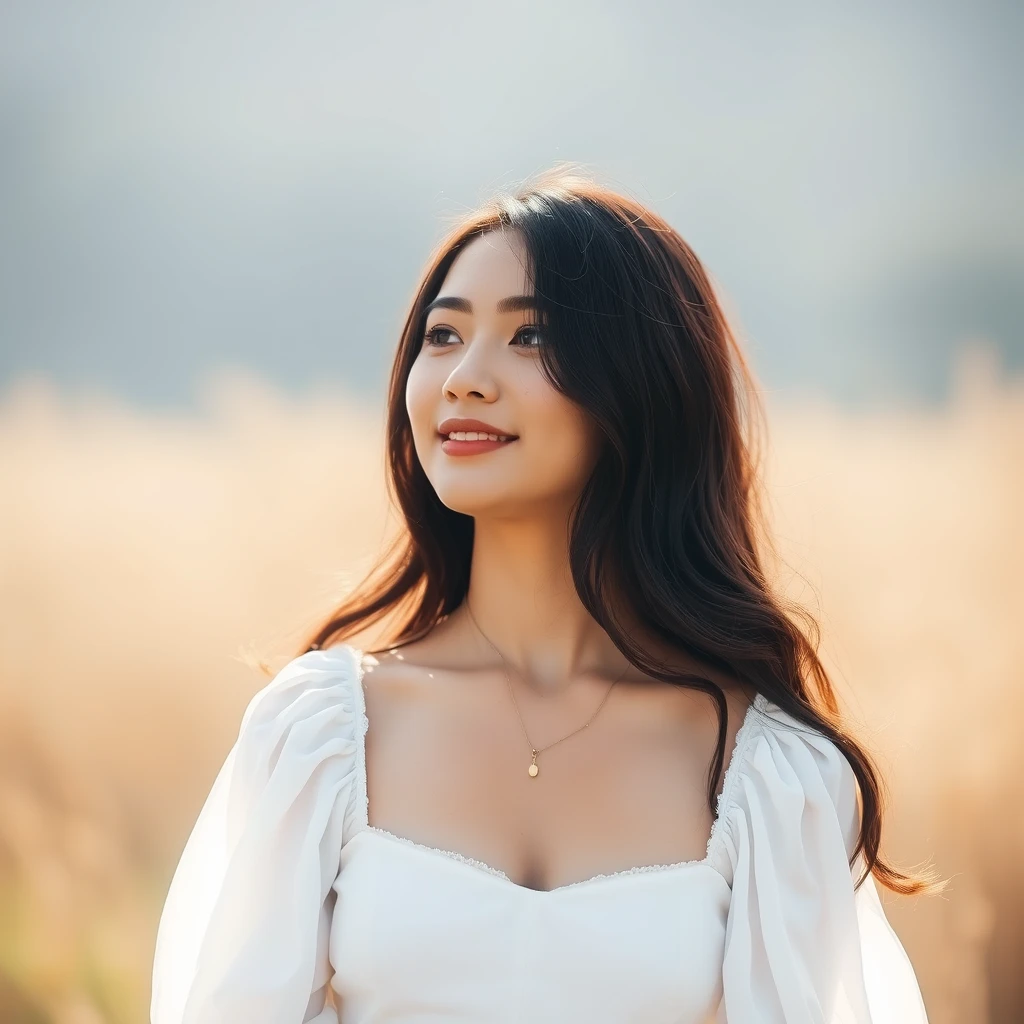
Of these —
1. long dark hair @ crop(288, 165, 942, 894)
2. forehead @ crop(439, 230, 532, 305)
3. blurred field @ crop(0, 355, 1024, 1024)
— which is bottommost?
blurred field @ crop(0, 355, 1024, 1024)

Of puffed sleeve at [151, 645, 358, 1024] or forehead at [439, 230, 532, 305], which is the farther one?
forehead at [439, 230, 532, 305]

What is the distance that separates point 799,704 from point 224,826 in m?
0.94

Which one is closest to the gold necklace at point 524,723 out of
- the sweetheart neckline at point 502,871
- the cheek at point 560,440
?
the sweetheart neckline at point 502,871

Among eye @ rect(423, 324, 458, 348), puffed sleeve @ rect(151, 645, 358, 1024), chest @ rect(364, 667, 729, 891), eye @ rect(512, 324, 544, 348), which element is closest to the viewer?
puffed sleeve @ rect(151, 645, 358, 1024)

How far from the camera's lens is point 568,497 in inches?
74.2

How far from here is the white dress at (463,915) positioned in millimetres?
1529

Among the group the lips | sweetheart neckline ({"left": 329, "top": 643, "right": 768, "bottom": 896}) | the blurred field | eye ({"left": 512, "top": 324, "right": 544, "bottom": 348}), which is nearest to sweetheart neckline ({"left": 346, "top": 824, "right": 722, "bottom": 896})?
sweetheart neckline ({"left": 329, "top": 643, "right": 768, "bottom": 896})

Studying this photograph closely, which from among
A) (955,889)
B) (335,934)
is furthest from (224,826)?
(955,889)

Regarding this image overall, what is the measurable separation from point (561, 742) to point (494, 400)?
21.4 inches

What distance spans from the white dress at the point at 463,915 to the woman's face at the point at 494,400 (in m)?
0.39

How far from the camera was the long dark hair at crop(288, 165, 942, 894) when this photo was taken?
1.76m

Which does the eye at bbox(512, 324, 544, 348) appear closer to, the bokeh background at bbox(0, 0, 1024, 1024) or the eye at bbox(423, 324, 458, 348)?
the eye at bbox(423, 324, 458, 348)

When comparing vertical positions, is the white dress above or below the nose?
below

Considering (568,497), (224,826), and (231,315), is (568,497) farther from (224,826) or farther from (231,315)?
(231,315)
